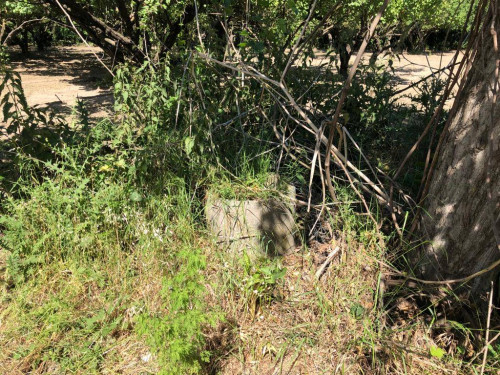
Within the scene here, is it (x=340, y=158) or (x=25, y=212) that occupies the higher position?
(x=340, y=158)

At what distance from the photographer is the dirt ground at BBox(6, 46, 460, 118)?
9758 millimetres

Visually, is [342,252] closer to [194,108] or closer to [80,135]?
[194,108]

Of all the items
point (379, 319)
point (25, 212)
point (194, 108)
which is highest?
point (194, 108)

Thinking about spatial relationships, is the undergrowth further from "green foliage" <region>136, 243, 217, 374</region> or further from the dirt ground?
the dirt ground

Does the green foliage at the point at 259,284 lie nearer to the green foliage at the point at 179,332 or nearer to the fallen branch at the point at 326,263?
the fallen branch at the point at 326,263

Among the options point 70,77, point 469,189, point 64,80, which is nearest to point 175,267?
point 469,189

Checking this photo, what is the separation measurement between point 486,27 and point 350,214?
1.50m

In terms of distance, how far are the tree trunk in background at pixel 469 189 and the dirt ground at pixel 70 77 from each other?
4924 mm

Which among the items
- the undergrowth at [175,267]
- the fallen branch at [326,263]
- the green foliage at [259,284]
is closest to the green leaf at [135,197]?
the undergrowth at [175,267]

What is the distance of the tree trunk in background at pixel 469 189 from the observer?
85.8 inches

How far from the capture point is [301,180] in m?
3.39

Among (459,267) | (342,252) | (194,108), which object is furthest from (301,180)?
(459,267)

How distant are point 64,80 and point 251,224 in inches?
492

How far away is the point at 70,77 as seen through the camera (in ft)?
46.5
